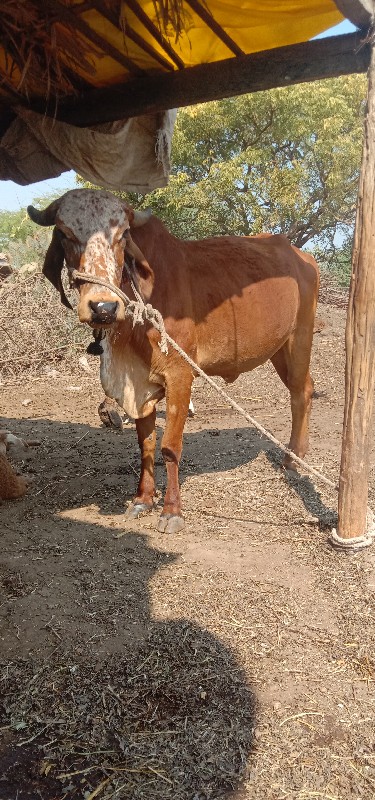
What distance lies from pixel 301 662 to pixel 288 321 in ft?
11.1

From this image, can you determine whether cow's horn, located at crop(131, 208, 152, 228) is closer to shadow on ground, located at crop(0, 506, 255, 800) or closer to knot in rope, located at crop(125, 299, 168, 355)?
knot in rope, located at crop(125, 299, 168, 355)

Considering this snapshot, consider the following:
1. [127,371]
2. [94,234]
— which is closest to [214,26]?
[94,234]

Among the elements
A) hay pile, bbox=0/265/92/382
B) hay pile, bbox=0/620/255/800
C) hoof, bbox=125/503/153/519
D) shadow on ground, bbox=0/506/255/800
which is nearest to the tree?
hay pile, bbox=0/265/92/382

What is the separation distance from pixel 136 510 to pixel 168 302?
151 cm

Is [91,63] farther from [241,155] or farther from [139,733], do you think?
[241,155]

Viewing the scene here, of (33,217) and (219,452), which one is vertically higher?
(33,217)

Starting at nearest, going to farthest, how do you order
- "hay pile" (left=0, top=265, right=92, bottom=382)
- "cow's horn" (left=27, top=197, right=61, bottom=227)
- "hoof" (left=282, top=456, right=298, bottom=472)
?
"cow's horn" (left=27, top=197, right=61, bottom=227), "hoof" (left=282, top=456, right=298, bottom=472), "hay pile" (left=0, top=265, right=92, bottom=382)

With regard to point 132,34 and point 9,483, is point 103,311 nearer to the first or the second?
point 132,34

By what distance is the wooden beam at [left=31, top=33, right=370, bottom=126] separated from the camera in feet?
12.4

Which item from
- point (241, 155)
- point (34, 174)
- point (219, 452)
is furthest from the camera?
point (241, 155)

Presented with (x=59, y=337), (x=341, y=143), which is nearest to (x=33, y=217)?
(x=59, y=337)

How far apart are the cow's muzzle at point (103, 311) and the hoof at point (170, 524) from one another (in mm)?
1490

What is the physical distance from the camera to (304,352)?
6191 millimetres

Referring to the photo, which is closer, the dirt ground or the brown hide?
the dirt ground
